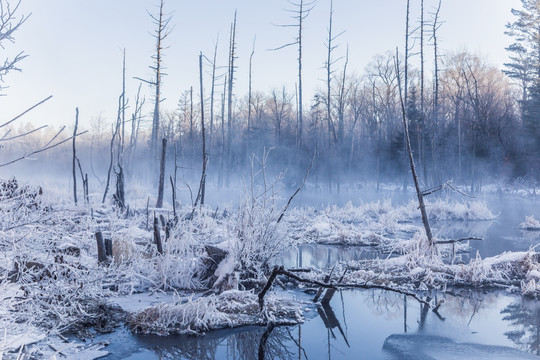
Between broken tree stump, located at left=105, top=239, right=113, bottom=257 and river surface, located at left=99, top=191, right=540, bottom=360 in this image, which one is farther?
broken tree stump, located at left=105, top=239, right=113, bottom=257

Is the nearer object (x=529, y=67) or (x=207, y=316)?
(x=207, y=316)

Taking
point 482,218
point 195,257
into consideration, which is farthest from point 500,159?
point 195,257

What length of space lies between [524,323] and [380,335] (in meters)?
1.90

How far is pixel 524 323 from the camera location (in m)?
5.33

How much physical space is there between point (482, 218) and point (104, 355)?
52.1 ft

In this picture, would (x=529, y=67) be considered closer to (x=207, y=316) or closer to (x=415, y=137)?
(x=415, y=137)

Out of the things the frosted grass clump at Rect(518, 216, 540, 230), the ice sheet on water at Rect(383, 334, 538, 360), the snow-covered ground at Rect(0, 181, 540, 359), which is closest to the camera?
the snow-covered ground at Rect(0, 181, 540, 359)

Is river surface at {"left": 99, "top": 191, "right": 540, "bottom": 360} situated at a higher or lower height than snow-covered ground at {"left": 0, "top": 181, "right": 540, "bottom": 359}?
lower

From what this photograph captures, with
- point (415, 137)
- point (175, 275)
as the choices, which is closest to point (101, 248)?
point (175, 275)

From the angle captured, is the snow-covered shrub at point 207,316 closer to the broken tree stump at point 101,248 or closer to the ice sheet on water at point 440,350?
the ice sheet on water at point 440,350

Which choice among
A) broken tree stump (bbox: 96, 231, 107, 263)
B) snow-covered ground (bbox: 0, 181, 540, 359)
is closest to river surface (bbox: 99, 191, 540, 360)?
snow-covered ground (bbox: 0, 181, 540, 359)

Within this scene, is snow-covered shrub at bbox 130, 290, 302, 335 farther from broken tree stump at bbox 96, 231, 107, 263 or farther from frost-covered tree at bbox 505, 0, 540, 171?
frost-covered tree at bbox 505, 0, 540, 171

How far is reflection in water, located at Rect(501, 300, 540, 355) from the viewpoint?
470 cm

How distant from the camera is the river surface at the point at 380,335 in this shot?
176 inches
